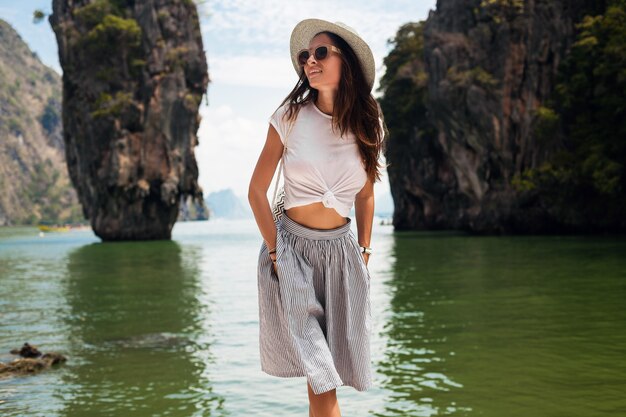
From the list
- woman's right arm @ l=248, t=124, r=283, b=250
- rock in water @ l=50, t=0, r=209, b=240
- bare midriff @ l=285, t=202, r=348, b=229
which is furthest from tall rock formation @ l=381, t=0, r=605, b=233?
woman's right arm @ l=248, t=124, r=283, b=250

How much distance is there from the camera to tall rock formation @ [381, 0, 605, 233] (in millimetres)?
44281

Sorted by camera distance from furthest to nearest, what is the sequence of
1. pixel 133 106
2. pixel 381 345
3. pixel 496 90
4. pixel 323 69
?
pixel 133 106 < pixel 496 90 < pixel 381 345 < pixel 323 69

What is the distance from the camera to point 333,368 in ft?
11.1

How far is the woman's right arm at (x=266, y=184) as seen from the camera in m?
3.45

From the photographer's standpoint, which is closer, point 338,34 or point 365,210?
point 338,34

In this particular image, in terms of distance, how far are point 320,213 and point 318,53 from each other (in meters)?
0.68

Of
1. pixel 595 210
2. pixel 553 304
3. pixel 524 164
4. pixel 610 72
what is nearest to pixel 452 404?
pixel 553 304

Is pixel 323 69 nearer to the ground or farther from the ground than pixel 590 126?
nearer to the ground

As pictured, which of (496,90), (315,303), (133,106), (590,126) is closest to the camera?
(315,303)

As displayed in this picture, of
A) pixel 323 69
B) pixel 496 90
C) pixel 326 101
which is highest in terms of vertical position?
pixel 496 90

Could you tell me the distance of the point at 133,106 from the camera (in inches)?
2183

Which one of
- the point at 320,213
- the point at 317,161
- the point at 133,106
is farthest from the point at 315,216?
the point at 133,106

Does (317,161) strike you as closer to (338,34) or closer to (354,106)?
(354,106)

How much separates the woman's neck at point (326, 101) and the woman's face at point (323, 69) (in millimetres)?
26
